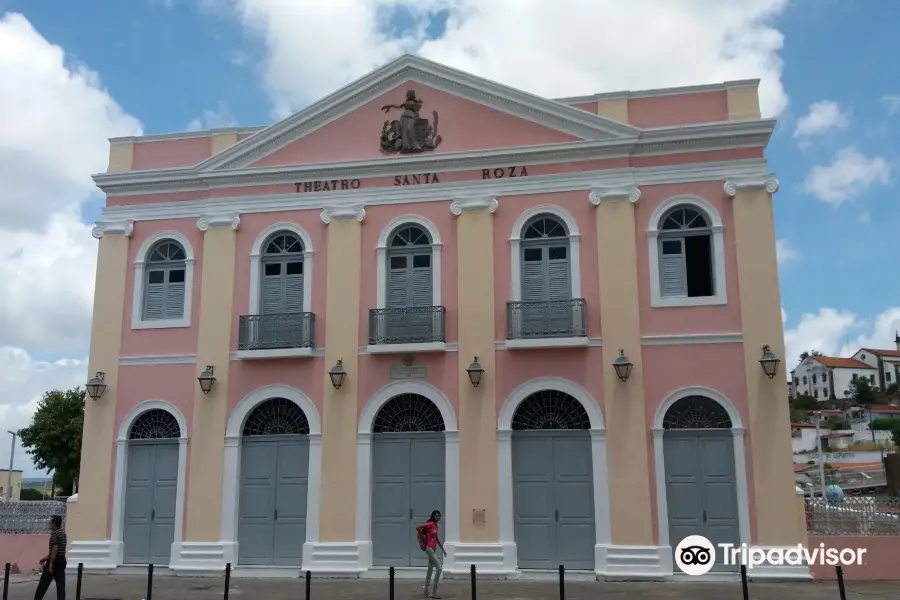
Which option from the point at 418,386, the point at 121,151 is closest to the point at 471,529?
the point at 418,386

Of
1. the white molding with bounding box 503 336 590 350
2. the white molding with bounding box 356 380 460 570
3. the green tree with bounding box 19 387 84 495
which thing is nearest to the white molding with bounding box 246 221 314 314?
the white molding with bounding box 356 380 460 570

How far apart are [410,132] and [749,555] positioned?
9973 millimetres

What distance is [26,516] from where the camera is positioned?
17750 millimetres

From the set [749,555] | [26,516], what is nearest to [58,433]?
[26,516]

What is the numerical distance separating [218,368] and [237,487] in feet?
7.68

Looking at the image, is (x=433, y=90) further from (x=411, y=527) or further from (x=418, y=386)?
(x=411, y=527)

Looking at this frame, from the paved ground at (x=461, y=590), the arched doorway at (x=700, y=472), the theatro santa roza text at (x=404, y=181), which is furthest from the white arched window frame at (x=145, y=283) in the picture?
the arched doorway at (x=700, y=472)

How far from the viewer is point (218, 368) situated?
55.2ft

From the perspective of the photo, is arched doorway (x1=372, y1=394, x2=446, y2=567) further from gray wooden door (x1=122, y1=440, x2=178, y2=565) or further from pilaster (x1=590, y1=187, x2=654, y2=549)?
gray wooden door (x1=122, y1=440, x2=178, y2=565)

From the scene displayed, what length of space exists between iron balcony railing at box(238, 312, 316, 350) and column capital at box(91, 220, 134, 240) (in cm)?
341

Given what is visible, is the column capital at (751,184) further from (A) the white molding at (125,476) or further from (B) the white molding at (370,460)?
(A) the white molding at (125,476)

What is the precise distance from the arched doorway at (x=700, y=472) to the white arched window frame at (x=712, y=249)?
1.75 metres

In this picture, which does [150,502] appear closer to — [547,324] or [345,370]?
[345,370]

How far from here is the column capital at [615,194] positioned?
15.9 metres
